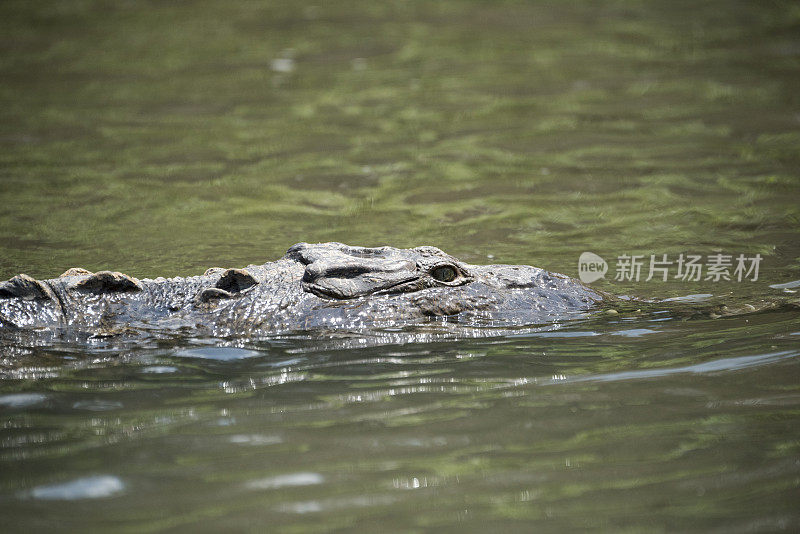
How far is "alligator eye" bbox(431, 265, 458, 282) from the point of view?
619 cm

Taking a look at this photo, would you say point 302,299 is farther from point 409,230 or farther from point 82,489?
point 409,230

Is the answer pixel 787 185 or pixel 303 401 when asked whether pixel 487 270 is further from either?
pixel 787 185

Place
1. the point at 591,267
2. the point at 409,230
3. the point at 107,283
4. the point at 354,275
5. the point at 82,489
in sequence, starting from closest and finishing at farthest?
the point at 82,489
the point at 107,283
the point at 354,275
the point at 591,267
the point at 409,230

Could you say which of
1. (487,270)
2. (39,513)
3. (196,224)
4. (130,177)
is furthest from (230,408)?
(130,177)

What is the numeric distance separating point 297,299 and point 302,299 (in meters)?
0.03

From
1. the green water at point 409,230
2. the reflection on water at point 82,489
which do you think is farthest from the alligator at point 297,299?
the reflection on water at point 82,489

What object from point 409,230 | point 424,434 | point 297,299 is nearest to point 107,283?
point 297,299

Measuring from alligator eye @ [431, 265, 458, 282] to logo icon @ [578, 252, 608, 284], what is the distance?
209 cm

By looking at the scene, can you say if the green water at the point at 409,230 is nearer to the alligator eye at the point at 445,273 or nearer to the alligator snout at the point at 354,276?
the alligator snout at the point at 354,276

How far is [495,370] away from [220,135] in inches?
360

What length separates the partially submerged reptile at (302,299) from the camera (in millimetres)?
5852

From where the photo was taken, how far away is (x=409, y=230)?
983 cm

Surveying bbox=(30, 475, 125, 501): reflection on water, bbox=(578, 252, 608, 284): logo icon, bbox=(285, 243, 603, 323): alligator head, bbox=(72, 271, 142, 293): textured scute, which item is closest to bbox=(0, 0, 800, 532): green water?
bbox=(30, 475, 125, 501): reflection on water

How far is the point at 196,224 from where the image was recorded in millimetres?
Result: 10109
